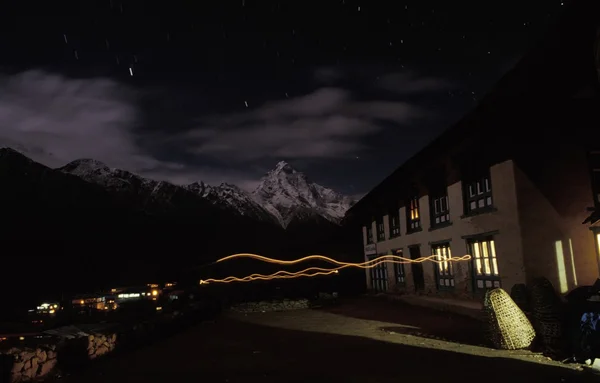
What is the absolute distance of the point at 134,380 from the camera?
9.98 meters

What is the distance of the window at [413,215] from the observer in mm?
24094

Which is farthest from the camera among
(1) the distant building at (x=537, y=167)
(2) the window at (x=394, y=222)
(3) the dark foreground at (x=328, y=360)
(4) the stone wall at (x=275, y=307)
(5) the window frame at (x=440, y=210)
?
(4) the stone wall at (x=275, y=307)

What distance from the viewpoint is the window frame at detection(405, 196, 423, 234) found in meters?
24.1

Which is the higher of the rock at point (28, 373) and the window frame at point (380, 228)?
the window frame at point (380, 228)

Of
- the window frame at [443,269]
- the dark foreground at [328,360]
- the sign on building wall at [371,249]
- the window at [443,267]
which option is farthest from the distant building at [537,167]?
the sign on building wall at [371,249]

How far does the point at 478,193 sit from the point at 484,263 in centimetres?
261

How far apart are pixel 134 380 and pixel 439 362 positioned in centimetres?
648

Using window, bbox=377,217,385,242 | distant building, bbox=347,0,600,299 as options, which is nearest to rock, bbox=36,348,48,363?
distant building, bbox=347,0,600,299

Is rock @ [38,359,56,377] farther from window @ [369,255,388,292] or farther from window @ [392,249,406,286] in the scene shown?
window @ [369,255,388,292]

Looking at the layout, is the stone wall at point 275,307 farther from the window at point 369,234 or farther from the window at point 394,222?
the window at point 369,234

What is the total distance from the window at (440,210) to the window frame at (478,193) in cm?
173

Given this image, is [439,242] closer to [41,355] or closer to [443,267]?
[443,267]

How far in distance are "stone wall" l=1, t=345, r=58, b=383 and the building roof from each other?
14.0 metres

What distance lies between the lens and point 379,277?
101ft
